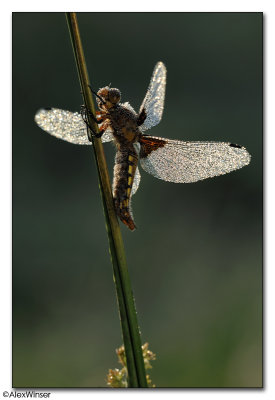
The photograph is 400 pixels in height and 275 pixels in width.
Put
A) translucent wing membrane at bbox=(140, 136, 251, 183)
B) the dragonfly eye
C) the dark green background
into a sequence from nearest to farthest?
1. the dragonfly eye
2. translucent wing membrane at bbox=(140, 136, 251, 183)
3. the dark green background

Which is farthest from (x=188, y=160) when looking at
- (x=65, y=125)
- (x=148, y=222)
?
(x=148, y=222)

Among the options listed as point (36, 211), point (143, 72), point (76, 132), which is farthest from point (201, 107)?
point (76, 132)

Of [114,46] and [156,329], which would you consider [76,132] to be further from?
[114,46]

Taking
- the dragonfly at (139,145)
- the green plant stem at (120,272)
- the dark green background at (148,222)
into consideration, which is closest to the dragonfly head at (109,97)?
the dragonfly at (139,145)

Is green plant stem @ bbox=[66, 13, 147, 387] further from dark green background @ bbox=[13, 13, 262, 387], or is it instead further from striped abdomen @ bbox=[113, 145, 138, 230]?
dark green background @ bbox=[13, 13, 262, 387]

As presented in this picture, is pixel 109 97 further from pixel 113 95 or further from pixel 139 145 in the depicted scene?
pixel 139 145

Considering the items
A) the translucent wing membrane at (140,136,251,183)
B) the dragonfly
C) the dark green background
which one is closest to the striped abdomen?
the dragonfly
